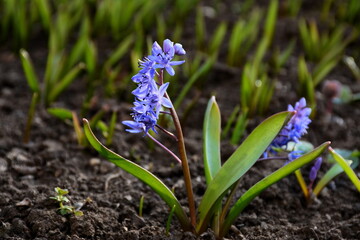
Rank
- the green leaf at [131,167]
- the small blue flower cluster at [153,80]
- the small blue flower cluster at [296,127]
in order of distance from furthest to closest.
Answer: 1. the small blue flower cluster at [296,127]
2. the green leaf at [131,167]
3. the small blue flower cluster at [153,80]

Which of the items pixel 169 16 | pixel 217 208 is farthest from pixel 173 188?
pixel 169 16

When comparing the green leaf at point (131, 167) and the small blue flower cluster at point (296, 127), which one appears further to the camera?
the small blue flower cluster at point (296, 127)

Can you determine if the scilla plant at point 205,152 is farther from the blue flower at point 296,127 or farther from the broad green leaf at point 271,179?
the blue flower at point 296,127

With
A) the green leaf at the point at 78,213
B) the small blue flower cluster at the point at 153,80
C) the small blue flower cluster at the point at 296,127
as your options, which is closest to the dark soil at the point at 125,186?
the green leaf at the point at 78,213

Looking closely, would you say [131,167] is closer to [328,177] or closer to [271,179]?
[271,179]

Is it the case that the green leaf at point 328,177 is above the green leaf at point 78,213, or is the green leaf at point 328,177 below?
above

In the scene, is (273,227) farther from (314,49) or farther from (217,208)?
(314,49)

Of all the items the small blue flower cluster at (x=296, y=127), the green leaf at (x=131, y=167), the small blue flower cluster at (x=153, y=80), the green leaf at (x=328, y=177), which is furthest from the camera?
the green leaf at (x=328, y=177)
